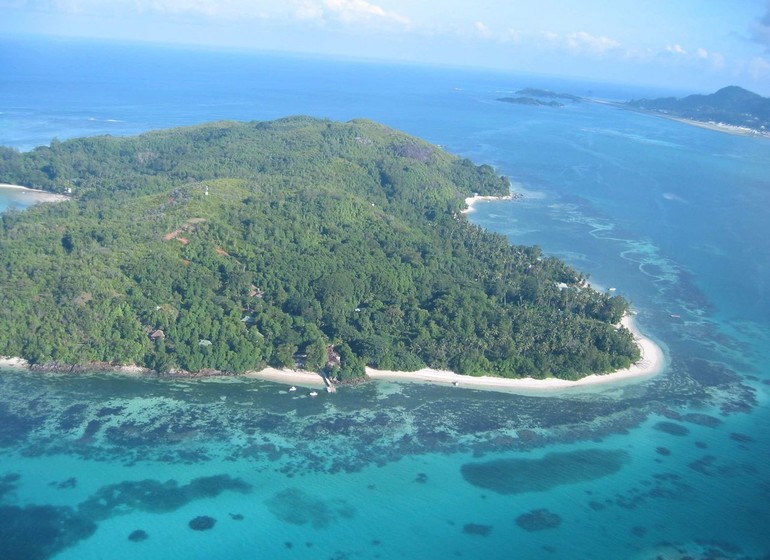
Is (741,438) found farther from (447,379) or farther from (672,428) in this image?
(447,379)

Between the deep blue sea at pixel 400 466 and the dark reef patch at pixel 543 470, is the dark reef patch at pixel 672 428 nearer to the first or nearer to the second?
the deep blue sea at pixel 400 466

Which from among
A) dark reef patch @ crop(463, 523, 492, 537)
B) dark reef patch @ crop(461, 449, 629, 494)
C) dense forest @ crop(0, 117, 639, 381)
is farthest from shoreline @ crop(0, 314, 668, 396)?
dark reef patch @ crop(463, 523, 492, 537)

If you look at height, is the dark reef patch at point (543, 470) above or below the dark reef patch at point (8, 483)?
above

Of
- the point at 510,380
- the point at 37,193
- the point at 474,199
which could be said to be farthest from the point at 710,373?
the point at 37,193

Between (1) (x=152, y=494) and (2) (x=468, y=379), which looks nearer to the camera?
(1) (x=152, y=494)

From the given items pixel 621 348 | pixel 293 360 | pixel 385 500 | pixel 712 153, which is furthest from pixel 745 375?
pixel 712 153

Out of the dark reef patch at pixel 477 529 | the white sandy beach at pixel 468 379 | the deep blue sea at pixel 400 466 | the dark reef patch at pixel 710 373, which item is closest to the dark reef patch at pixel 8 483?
the deep blue sea at pixel 400 466

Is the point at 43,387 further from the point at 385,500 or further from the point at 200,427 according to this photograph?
the point at 385,500
